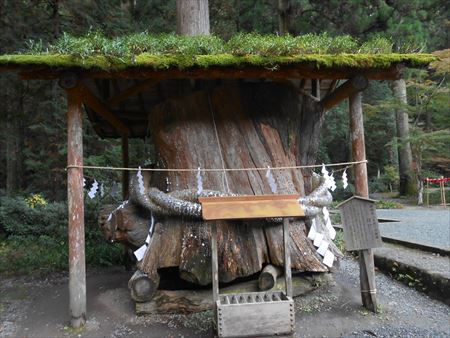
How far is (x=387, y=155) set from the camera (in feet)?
72.0

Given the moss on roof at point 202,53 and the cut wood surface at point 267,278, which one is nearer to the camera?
the moss on roof at point 202,53

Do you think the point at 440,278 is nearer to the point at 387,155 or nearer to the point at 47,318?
the point at 47,318

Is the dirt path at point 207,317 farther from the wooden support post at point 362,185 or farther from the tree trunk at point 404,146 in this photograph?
the tree trunk at point 404,146

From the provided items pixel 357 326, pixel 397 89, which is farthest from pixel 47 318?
pixel 397 89

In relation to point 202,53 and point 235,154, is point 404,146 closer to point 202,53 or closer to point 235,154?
point 235,154

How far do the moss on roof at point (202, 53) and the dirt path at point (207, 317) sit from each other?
2.69 m

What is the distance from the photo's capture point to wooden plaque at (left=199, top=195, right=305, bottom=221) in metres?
3.62

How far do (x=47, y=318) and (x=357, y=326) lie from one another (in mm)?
3468

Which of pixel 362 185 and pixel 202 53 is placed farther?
pixel 362 185

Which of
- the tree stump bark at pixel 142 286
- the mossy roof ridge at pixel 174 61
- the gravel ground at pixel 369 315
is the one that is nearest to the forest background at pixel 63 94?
the tree stump bark at pixel 142 286

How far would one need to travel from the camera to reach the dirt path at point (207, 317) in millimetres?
4066

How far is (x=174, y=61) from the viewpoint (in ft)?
12.7

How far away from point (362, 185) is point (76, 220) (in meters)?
3.32

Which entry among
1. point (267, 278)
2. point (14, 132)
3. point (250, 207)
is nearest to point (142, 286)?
point (267, 278)
